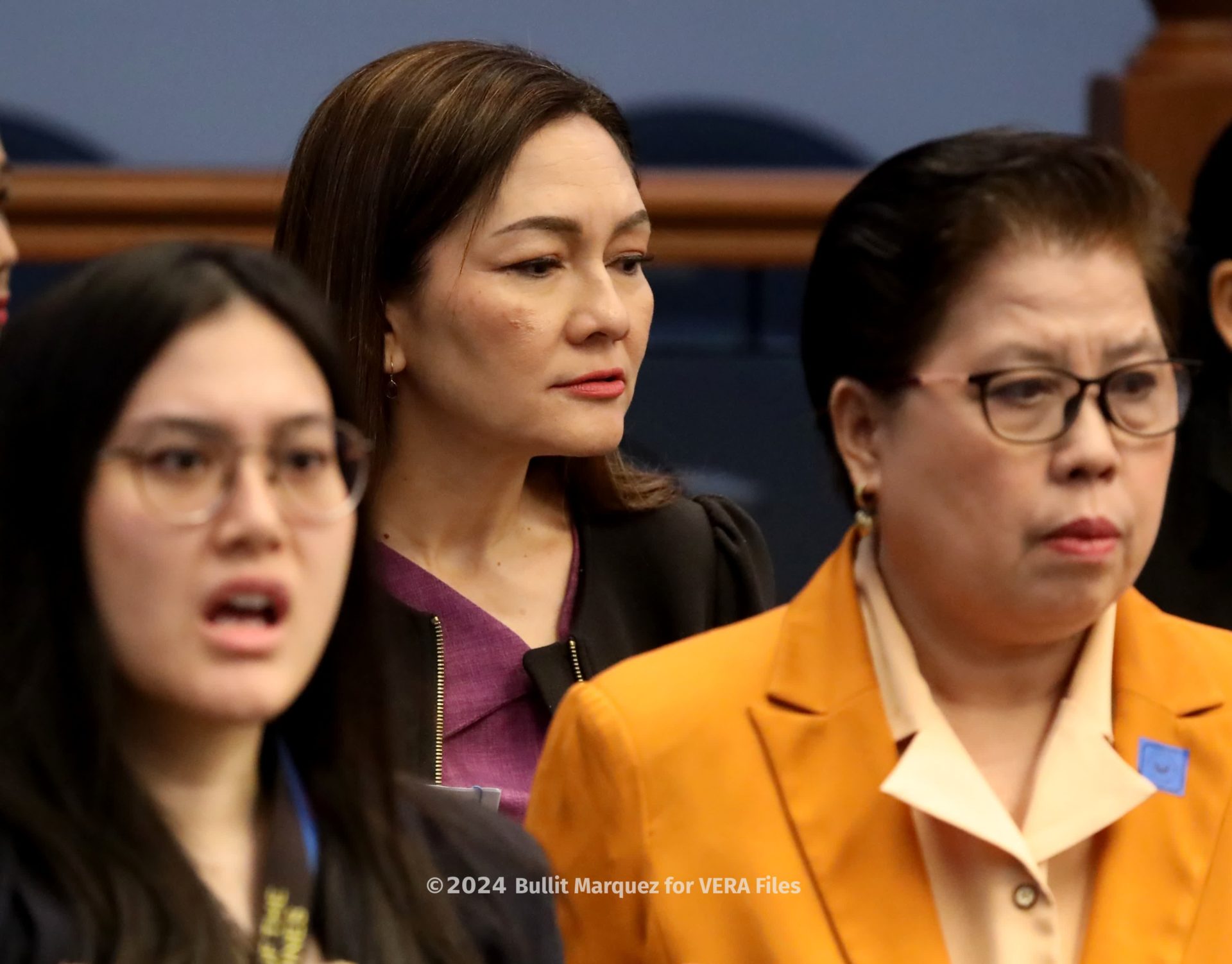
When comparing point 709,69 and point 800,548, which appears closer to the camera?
point 800,548

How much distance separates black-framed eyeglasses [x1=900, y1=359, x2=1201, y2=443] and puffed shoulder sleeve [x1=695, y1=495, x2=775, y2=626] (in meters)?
1.02

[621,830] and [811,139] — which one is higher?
[811,139]

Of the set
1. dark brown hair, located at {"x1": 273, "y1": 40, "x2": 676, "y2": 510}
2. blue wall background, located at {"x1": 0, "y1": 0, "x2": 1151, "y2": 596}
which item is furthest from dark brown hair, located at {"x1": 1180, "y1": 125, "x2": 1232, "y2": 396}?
blue wall background, located at {"x1": 0, "y1": 0, "x2": 1151, "y2": 596}

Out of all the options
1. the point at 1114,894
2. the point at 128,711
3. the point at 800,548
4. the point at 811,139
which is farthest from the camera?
the point at 811,139

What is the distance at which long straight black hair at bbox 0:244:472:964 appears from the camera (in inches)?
67.4

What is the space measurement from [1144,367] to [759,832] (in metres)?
0.61

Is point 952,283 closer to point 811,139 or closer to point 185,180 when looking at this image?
point 185,180

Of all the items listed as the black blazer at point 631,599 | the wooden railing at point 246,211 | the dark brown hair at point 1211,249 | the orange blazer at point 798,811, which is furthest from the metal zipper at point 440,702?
the wooden railing at point 246,211

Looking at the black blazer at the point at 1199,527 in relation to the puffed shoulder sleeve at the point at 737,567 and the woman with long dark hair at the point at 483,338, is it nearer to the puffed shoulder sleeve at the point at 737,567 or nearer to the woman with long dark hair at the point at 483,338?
the puffed shoulder sleeve at the point at 737,567

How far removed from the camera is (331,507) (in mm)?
1845

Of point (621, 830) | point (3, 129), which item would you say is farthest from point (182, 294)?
point (3, 129)

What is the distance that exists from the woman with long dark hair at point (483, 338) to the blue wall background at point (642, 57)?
2.37 metres

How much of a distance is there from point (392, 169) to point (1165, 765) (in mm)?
1293

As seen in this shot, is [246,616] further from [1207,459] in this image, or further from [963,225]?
[1207,459]
